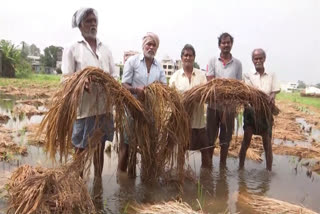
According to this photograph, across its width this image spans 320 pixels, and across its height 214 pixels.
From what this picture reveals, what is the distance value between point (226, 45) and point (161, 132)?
1.59m

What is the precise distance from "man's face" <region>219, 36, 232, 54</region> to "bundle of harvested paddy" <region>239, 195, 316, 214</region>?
6.42 ft

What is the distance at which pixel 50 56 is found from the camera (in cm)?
5481

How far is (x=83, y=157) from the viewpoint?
307 cm

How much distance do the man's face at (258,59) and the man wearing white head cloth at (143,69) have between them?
4.57 ft

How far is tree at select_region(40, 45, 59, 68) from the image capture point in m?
54.0

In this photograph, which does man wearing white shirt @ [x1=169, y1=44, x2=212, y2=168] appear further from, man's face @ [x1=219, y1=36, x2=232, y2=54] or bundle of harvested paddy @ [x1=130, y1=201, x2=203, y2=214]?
bundle of harvested paddy @ [x1=130, y1=201, x2=203, y2=214]

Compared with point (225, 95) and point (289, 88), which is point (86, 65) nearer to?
point (225, 95)

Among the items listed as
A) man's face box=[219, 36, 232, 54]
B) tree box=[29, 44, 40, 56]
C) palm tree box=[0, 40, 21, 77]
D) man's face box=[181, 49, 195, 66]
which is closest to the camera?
man's face box=[181, 49, 195, 66]

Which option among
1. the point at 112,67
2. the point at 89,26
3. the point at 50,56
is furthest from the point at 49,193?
the point at 50,56

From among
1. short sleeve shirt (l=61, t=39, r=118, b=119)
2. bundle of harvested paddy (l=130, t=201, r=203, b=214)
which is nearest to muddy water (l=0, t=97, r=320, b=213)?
bundle of harvested paddy (l=130, t=201, r=203, b=214)

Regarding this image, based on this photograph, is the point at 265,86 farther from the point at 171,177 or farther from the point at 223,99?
the point at 171,177

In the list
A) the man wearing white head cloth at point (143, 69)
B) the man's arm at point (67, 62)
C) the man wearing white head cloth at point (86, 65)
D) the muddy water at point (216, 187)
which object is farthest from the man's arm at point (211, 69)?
the man's arm at point (67, 62)

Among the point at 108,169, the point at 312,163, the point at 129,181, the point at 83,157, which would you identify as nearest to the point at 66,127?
the point at 83,157

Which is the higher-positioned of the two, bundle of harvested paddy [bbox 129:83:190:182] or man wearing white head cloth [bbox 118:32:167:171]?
man wearing white head cloth [bbox 118:32:167:171]
